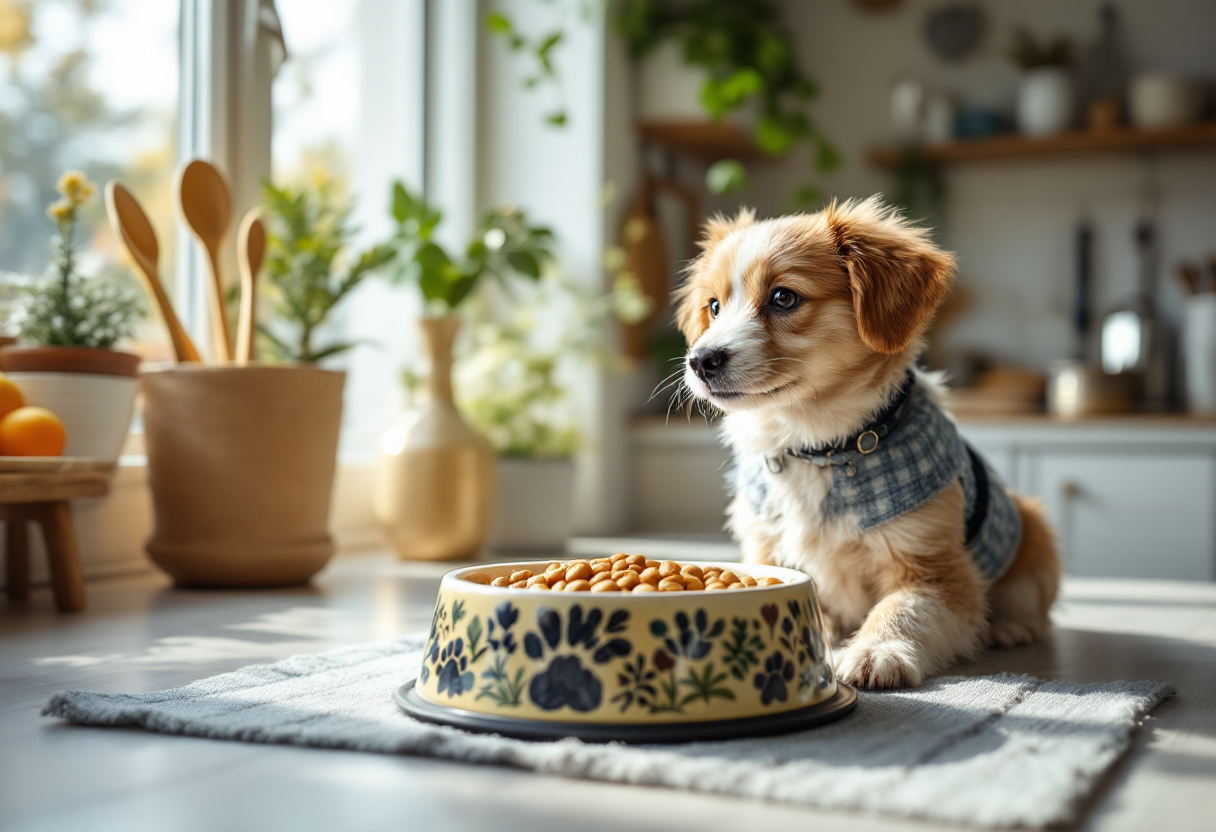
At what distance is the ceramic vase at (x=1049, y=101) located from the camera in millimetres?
3584

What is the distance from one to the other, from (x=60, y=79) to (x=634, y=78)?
1814 millimetres

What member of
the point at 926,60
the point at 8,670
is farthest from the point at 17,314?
the point at 926,60

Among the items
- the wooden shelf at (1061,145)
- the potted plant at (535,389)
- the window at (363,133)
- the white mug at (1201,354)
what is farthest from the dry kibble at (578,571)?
the wooden shelf at (1061,145)

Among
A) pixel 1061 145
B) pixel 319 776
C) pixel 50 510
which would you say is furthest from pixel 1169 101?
pixel 319 776

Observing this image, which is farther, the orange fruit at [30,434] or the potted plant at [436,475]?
the potted plant at [436,475]

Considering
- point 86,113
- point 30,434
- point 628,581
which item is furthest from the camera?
point 86,113

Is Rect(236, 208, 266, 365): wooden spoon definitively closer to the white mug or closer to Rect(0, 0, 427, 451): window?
Rect(0, 0, 427, 451): window

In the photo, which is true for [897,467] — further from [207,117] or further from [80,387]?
[207,117]

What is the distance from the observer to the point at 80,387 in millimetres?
1690

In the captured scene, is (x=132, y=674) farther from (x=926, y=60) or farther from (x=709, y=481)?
(x=926, y=60)

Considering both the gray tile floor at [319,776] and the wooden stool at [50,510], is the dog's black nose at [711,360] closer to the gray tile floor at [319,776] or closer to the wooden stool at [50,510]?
the gray tile floor at [319,776]

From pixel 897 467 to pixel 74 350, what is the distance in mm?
1191

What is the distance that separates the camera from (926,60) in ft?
12.8

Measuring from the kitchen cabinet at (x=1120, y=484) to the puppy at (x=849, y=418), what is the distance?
5.88 ft
